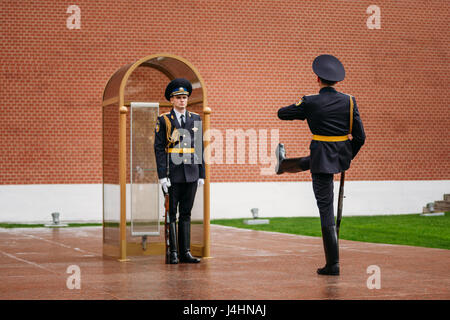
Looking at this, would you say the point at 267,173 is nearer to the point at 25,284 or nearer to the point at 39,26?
the point at 39,26

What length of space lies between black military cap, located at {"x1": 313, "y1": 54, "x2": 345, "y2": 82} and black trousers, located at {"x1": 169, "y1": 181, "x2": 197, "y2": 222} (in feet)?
5.93

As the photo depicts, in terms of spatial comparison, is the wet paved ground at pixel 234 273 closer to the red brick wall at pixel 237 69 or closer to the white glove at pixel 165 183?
the white glove at pixel 165 183

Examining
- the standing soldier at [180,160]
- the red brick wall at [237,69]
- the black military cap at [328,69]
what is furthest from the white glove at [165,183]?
the red brick wall at [237,69]

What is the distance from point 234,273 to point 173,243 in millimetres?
933

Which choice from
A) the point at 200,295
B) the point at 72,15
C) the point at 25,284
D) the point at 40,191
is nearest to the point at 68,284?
the point at 25,284

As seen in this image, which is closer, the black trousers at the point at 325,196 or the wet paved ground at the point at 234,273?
the wet paved ground at the point at 234,273

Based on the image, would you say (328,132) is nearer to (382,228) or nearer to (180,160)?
(180,160)

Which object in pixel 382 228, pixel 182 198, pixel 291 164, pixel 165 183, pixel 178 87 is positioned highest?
pixel 178 87

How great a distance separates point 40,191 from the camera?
46.2 feet

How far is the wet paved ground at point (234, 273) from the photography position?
4.95 meters

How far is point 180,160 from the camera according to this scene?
268 inches

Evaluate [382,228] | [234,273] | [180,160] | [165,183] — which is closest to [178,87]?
[180,160]

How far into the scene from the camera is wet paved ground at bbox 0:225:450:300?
16.2 feet

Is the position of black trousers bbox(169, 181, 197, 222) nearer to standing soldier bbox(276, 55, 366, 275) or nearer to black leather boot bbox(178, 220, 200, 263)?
black leather boot bbox(178, 220, 200, 263)
